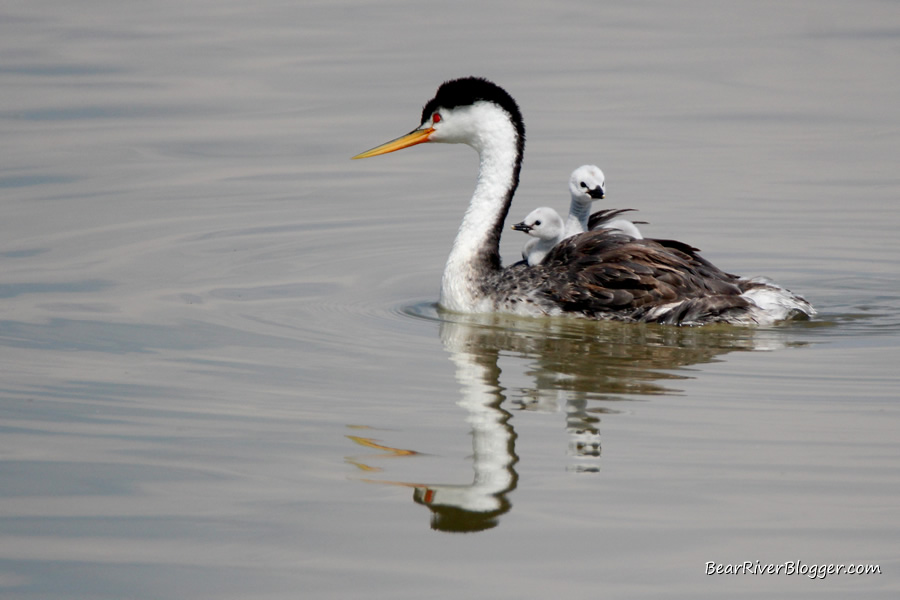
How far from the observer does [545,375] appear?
26.6 ft

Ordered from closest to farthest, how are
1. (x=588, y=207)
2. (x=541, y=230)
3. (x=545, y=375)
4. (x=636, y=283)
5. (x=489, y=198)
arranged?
(x=545, y=375)
(x=636, y=283)
(x=541, y=230)
(x=588, y=207)
(x=489, y=198)

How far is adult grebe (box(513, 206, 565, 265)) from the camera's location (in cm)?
958

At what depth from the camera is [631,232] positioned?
986 centimetres

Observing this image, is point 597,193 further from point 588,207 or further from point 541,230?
point 588,207

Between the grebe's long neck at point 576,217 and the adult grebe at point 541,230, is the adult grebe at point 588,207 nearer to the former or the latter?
the grebe's long neck at point 576,217

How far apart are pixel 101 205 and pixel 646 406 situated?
7.16 metres

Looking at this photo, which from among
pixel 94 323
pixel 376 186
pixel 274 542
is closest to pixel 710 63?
pixel 376 186

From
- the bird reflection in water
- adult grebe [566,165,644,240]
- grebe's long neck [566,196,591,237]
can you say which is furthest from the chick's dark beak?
the bird reflection in water

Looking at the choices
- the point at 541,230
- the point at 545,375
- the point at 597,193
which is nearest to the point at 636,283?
the point at 597,193

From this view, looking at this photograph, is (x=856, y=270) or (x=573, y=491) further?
(x=856, y=270)

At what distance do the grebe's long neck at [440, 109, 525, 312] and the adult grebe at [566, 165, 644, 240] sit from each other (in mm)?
508

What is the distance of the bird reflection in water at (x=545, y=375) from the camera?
6.18m

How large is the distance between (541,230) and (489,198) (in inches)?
27.2

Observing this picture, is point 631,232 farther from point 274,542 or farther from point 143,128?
point 143,128
